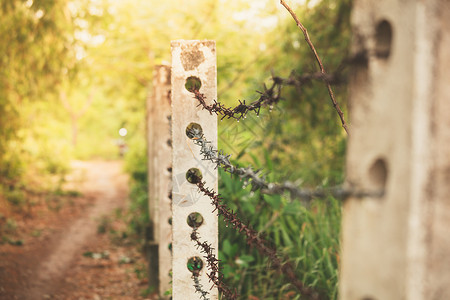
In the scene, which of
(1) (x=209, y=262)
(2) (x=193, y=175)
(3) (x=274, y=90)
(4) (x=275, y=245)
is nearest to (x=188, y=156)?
(2) (x=193, y=175)

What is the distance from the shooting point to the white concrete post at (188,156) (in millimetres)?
1669

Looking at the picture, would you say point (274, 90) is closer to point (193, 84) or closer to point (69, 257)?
point (193, 84)

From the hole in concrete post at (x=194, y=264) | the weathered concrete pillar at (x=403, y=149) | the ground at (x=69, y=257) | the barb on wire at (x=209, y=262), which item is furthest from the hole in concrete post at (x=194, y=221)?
the ground at (x=69, y=257)

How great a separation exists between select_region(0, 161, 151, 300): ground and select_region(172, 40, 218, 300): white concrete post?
2.23 metres

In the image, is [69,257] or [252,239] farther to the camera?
[69,257]

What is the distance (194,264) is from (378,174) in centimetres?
120

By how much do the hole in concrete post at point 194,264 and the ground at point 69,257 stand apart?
2.22 metres

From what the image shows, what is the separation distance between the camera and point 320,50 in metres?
6.37

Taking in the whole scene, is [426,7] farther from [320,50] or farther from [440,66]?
[320,50]

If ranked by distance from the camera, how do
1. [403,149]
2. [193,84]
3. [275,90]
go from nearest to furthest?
[403,149] < [275,90] < [193,84]

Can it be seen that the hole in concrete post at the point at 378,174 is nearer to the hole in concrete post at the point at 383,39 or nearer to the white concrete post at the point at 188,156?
the hole in concrete post at the point at 383,39

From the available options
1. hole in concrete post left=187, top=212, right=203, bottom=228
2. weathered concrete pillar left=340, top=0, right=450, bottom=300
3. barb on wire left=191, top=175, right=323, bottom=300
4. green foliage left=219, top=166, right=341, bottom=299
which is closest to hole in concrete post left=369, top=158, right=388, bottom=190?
weathered concrete pillar left=340, top=0, right=450, bottom=300

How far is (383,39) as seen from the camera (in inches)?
28.7

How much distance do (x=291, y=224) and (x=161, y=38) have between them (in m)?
5.52
